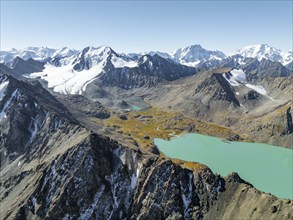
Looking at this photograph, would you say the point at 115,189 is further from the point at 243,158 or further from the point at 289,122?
the point at 289,122

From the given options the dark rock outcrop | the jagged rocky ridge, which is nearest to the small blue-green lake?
the dark rock outcrop

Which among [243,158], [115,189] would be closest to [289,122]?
[243,158]

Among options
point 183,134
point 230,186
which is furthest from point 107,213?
point 183,134

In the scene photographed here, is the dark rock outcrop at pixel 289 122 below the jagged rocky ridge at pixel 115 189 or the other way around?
the other way around

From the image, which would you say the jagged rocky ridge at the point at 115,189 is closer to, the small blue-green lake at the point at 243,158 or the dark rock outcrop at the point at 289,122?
the small blue-green lake at the point at 243,158

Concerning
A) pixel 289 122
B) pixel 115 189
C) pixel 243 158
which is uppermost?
pixel 289 122

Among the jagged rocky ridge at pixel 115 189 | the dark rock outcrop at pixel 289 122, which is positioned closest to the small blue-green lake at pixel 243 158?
the dark rock outcrop at pixel 289 122

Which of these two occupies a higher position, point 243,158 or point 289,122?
point 289,122

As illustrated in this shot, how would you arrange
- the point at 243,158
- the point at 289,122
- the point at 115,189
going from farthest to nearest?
the point at 289,122, the point at 243,158, the point at 115,189

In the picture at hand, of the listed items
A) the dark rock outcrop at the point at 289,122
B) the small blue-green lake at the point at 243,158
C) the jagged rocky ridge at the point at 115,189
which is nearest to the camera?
the jagged rocky ridge at the point at 115,189
